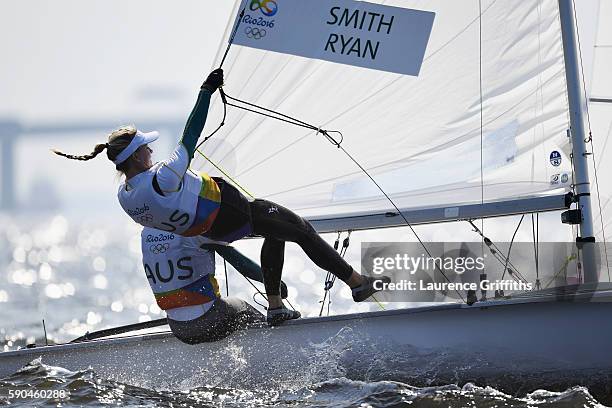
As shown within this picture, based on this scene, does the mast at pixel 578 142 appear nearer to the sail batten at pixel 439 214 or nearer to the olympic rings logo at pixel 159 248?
the sail batten at pixel 439 214

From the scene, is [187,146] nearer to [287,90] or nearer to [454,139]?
[287,90]

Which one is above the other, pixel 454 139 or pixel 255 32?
pixel 255 32

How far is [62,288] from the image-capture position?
572 inches

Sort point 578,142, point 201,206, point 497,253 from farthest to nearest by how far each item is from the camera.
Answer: point 497,253, point 578,142, point 201,206

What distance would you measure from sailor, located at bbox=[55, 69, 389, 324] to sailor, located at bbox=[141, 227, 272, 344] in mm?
138

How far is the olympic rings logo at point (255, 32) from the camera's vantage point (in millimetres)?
5359

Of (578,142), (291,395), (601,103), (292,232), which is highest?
(601,103)

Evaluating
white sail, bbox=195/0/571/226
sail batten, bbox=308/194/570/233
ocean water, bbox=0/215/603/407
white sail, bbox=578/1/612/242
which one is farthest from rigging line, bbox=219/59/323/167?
white sail, bbox=578/1/612/242

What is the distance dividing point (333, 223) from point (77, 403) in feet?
4.70

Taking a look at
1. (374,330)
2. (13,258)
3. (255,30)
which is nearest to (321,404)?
(374,330)

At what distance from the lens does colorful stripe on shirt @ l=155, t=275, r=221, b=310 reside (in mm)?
4828

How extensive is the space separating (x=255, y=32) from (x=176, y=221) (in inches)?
47.4

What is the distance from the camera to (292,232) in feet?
15.4

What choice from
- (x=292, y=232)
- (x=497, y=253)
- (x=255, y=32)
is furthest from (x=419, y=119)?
(x=292, y=232)
